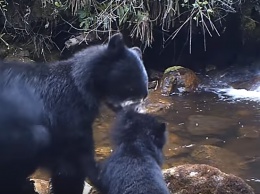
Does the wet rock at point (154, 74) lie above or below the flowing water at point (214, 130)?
above

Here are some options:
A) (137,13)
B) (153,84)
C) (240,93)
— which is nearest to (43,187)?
(137,13)

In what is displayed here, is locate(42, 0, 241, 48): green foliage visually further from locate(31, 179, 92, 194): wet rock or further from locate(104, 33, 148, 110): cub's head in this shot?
locate(104, 33, 148, 110): cub's head

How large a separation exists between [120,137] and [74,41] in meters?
4.97

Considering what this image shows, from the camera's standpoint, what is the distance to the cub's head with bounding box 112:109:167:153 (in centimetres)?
429

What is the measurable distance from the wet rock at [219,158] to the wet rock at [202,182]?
1780mm

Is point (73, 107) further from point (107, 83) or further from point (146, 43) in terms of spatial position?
point (146, 43)

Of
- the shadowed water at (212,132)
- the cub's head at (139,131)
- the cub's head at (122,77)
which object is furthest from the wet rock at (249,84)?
the cub's head at (139,131)

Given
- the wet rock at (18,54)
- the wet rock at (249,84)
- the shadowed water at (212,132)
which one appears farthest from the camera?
the wet rock at (249,84)

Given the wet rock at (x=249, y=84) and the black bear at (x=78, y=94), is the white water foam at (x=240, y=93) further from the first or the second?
the black bear at (x=78, y=94)

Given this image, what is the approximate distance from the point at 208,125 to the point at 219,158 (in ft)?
3.91

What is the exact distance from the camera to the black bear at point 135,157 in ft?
12.9

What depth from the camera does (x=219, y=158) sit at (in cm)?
704

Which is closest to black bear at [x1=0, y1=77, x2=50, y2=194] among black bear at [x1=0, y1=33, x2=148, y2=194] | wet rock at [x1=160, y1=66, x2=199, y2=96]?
black bear at [x1=0, y1=33, x2=148, y2=194]

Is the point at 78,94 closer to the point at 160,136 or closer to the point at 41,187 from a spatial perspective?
A: the point at 160,136
